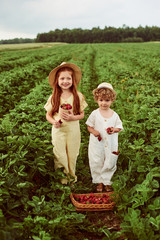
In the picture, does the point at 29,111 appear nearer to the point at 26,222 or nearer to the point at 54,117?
the point at 54,117

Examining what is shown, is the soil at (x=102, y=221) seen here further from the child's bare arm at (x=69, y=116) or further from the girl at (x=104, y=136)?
the child's bare arm at (x=69, y=116)

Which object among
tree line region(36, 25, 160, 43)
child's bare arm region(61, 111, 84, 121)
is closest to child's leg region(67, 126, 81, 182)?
child's bare arm region(61, 111, 84, 121)

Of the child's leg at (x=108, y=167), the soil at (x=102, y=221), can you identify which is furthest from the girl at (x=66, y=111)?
the soil at (x=102, y=221)

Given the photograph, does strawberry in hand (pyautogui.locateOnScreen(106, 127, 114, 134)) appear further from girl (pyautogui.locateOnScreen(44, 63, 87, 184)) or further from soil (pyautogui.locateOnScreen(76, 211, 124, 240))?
soil (pyautogui.locateOnScreen(76, 211, 124, 240))

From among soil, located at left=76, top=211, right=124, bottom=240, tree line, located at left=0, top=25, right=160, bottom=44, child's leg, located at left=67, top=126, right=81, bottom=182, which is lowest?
soil, located at left=76, top=211, right=124, bottom=240

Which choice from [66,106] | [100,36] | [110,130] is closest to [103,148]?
[110,130]

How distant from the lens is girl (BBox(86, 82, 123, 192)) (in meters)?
2.97

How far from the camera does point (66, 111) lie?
2.87 metres

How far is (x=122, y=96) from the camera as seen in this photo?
22.0 feet

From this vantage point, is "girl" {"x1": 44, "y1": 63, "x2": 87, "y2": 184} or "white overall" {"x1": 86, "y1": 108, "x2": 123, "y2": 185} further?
"white overall" {"x1": 86, "y1": 108, "x2": 123, "y2": 185}

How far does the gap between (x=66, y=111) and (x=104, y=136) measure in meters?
0.66

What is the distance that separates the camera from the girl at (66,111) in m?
2.90

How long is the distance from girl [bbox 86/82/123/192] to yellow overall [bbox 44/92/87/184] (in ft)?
0.70

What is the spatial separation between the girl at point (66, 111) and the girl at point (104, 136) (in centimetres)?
23
